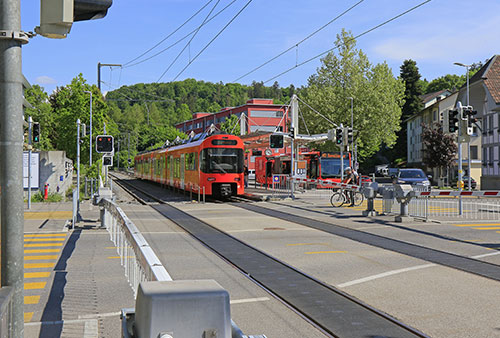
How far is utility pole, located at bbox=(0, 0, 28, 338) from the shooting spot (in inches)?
138

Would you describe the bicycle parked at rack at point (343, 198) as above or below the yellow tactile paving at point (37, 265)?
above

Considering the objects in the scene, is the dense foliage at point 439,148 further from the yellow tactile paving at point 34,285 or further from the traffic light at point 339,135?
the yellow tactile paving at point 34,285

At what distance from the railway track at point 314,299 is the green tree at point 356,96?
45010 mm

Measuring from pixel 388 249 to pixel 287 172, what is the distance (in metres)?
37.4

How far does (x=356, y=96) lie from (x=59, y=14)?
2138 inches

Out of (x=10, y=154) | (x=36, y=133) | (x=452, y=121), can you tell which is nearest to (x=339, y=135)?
(x=452, y=121)

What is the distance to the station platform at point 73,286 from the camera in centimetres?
666

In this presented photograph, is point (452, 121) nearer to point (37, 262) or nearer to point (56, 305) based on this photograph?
point (37, 262)

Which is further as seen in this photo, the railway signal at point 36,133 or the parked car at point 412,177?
the parked car at point 412,177

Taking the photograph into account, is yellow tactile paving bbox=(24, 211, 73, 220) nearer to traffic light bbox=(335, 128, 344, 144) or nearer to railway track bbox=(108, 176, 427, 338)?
railway track bbox=(108, 176, 427, 338)

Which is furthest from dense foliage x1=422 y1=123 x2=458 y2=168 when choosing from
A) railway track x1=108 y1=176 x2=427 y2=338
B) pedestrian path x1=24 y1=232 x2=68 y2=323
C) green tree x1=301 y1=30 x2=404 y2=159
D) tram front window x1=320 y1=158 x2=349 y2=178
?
railway track x1=108 y1=176 x2=427 y2=338

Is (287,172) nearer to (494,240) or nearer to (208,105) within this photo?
(494,240)

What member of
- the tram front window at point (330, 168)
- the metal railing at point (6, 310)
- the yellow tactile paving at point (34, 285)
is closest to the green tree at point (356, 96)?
the tram front window at point (330, 168)

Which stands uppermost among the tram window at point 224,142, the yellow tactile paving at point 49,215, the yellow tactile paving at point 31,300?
the tram window at point 224,142
